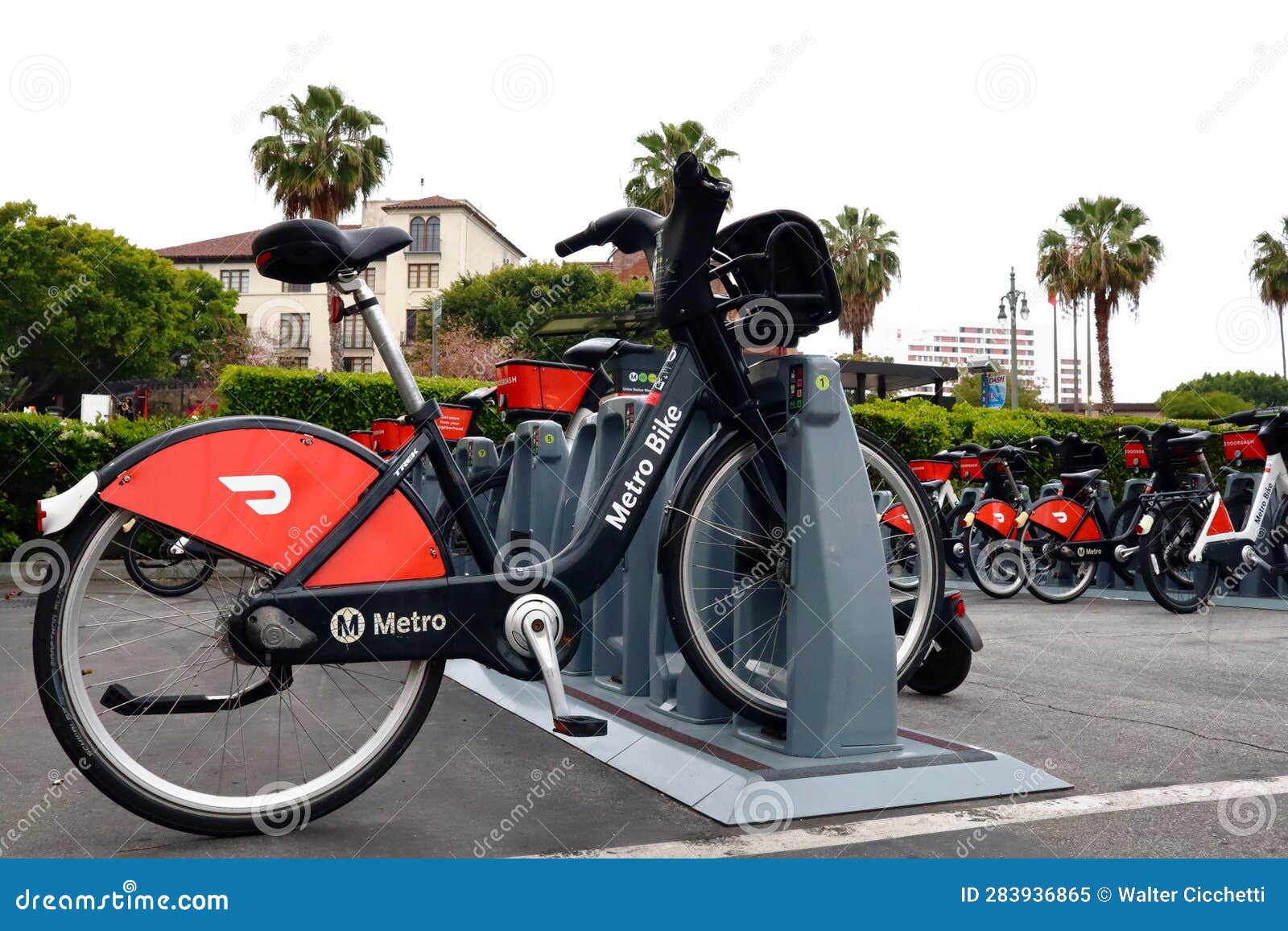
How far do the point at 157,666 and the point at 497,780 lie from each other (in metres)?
2.42

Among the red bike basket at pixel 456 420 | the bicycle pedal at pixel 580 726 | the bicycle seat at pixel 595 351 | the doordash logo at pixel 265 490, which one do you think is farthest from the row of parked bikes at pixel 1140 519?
the doordash logo at pixel 265 490

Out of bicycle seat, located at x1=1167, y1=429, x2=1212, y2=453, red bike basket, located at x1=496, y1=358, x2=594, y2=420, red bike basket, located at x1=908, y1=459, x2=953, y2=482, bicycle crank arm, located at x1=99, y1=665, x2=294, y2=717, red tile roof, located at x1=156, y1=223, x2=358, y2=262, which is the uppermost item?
red tile roof, located at x1=156, y1=223, x2=358, y2=262

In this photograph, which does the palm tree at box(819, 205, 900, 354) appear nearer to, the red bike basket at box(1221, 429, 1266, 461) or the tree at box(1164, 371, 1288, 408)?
the red bike basket at box(1221, 429, 1266, 461)

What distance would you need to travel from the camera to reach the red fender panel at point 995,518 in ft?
32.2

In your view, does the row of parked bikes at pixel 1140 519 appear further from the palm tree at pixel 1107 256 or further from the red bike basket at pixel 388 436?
the palm tree at pixel 1107 256

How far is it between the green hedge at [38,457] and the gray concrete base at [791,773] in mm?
8870

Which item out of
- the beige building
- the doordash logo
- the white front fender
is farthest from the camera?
the beige building

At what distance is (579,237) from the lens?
4102mm

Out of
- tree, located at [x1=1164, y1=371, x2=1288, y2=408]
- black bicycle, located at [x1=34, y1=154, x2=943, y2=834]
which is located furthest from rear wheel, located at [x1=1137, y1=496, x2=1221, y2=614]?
tree, located at [x1=1164, y1=371, x2=1288, y2=408]

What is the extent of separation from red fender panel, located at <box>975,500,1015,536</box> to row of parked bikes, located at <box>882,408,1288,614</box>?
0.01m

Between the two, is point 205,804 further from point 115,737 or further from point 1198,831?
point 1198,831

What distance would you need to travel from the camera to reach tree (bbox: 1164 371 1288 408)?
80438mm

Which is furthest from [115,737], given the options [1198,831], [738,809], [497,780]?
[1198,831]

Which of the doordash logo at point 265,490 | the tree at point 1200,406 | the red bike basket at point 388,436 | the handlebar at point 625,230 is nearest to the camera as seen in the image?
Result: the doordash logo at point 265,490
